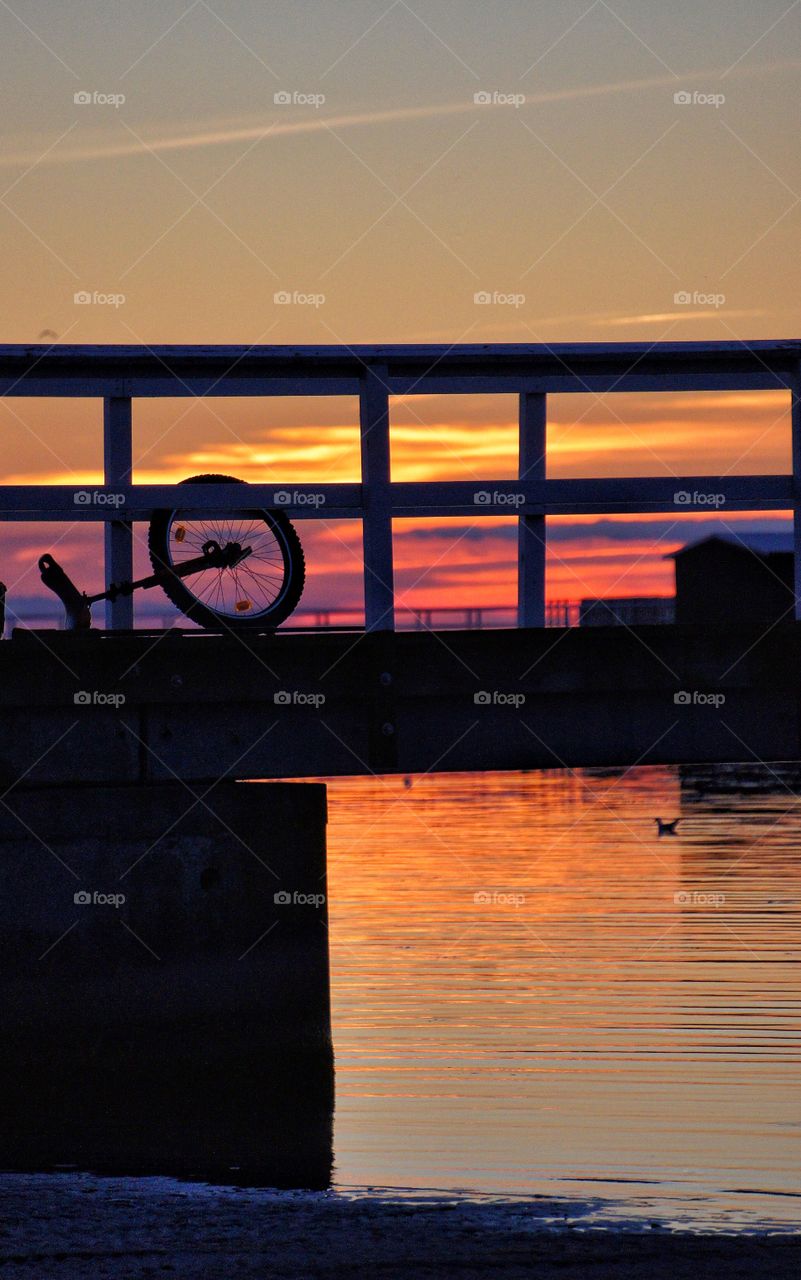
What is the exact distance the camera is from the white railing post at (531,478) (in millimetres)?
11508

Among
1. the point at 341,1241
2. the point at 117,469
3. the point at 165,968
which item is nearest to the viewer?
the point at 341,1241

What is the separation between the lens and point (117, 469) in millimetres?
11297

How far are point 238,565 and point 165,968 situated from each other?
123 inches

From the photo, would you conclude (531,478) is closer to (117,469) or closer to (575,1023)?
(117,469)

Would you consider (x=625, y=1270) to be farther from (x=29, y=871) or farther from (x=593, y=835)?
(x=593, y=835)

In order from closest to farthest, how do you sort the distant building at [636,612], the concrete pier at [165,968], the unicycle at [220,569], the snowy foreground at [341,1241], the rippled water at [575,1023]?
1. the snowy foreground at [341,1241]
2. the rippled water at [575,1023]
3. the concrete pier at [165,968]
4. the unicycle at [220,569]
5. the distant building at [636,612]

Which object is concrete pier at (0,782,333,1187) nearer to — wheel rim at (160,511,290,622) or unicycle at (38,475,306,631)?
unicycle at (38,475,306,631)

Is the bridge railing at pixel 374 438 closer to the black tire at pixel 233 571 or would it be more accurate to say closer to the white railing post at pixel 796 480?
the white railing post at pixel 796 480

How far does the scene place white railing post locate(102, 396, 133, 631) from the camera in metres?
11.3

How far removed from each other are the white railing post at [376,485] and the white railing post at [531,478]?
0.91 meters

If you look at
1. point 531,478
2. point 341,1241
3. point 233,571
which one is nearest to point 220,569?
point 233,571

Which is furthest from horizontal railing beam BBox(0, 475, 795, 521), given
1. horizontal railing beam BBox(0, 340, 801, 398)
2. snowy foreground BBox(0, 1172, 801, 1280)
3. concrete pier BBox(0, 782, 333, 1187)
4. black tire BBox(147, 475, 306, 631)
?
snowy foreground BBox(0, 1172, 801, 1280)

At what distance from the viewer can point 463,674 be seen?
39.6 ft

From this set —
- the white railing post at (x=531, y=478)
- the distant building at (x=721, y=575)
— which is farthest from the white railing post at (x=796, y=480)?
the distant building at (x=721, y=575)
